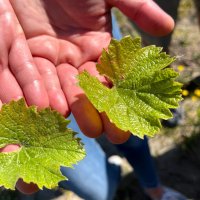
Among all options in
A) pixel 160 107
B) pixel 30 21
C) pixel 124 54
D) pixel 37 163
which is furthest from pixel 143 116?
pixel 30 21

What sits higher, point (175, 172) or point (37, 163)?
point (37, 163)

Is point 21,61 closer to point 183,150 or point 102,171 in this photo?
point 102,171

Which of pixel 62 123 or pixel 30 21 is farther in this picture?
pixel 30 21

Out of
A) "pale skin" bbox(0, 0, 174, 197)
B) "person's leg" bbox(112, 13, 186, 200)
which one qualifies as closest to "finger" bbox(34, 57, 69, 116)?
"pale skin" bbox(0, 0, 174, 197)

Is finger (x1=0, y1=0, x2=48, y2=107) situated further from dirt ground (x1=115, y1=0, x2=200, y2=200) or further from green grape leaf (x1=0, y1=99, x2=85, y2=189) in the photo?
dirt ground (x1=115, y1=0, x2=200, y2=200)

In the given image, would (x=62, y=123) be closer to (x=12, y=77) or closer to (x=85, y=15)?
(x=12, y=77)

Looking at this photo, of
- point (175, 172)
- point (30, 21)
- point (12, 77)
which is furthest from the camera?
point (175, 172)

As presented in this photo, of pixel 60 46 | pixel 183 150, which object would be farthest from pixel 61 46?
pixel 183 150

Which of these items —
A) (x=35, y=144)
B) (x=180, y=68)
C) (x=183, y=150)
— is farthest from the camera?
(x=180, y=68)
